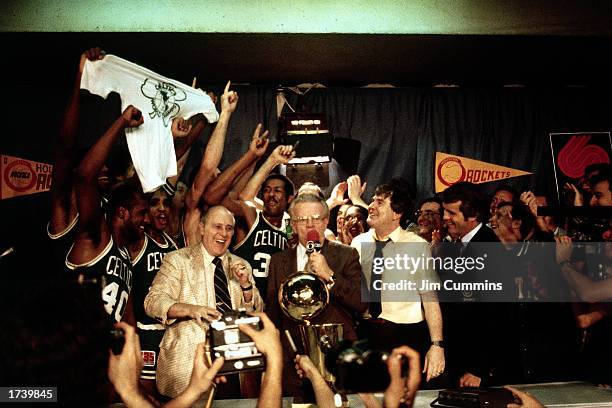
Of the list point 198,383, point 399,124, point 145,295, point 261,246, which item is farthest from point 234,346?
point 399,124

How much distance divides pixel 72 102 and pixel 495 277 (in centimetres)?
266

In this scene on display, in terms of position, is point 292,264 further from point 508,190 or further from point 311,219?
point 508,190

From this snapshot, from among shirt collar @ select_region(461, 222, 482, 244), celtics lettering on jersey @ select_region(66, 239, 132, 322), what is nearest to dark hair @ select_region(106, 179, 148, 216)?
celtics lettering on jersey @ select_region(66, 239, 132, 322)

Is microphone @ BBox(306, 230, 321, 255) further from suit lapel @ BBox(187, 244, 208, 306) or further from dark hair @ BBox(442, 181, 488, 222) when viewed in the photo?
dark hair @ BBox(442, 181, 488, 222)

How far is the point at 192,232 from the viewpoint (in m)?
4.57

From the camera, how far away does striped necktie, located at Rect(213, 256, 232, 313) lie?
3773 mm

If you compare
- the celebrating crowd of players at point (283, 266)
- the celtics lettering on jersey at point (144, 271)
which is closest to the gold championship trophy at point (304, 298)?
the celebrating crowd of players at point (283, 266)

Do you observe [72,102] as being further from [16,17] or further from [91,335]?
[91,335]

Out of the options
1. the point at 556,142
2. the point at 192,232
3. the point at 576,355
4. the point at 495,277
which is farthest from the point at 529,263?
the point at 192,232

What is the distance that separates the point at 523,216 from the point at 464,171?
0.95 m

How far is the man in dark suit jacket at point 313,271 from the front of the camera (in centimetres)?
336

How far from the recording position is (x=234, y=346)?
2.43 m

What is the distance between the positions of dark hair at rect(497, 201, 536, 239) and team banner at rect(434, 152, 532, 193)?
2.39 feet

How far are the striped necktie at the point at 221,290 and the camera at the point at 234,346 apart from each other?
4.36ft
